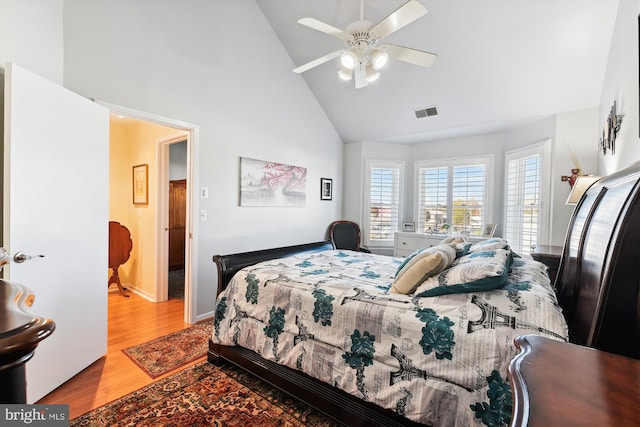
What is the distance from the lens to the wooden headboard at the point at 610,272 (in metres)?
0.82

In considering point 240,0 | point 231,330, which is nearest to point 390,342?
point 231,330

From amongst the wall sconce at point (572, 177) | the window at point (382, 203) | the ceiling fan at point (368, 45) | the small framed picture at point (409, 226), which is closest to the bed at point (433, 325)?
the ceiling fan at point (368, 45)

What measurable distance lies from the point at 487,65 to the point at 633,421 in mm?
3772

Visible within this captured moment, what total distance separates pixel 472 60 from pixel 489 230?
7.87 feet

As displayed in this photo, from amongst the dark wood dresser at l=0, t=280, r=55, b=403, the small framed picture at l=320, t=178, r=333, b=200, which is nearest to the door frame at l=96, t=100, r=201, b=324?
the small framed picture at l=320, t=178, r=333, b=200

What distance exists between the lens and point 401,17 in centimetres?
202

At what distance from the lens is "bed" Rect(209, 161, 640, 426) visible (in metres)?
0.93

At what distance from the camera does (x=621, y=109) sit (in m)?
1.96

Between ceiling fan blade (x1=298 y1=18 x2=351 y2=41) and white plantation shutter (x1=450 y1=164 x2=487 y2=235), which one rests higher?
ceiling fan blade (x1=298 y1=18 x2=351 y2=41)

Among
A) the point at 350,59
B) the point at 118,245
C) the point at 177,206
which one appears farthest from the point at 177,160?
the point at 350,59

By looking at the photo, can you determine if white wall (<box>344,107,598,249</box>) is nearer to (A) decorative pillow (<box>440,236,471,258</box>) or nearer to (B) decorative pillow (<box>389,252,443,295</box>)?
(A) decorative pillow (<box>440,236,471,258</box>)

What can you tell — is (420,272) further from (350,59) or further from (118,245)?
(118,245)

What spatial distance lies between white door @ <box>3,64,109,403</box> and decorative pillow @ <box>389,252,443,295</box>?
2277mm

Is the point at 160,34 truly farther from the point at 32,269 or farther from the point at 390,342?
the point at 390,342
